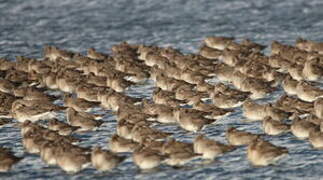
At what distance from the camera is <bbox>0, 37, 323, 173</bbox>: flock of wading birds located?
1681 centimetres

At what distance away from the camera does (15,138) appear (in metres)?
19.4

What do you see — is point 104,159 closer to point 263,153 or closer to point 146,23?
point 263,153

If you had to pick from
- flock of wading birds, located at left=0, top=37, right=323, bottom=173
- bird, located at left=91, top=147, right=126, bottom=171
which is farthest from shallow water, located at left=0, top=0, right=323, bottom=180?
bird, located at left=91, top=147, right=126, bottom=171

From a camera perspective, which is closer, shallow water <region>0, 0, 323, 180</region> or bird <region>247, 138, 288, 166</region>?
bird <region>247, 138, 288, 166</region>

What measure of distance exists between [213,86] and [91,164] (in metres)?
6.30

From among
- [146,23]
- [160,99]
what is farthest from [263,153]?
[146,23]

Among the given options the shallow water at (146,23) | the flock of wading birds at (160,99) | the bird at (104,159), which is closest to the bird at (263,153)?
the flock of wading birds at (160,99)

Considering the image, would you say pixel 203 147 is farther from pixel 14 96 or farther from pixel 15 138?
pixel 14 96

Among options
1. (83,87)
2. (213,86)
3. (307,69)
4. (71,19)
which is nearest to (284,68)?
(307,69)

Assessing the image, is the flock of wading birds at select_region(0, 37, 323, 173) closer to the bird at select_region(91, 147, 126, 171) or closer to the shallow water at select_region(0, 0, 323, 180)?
the bird at select_region(91, 147, 126, 171)

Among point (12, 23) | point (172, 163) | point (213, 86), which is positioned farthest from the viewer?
point (12, 23)

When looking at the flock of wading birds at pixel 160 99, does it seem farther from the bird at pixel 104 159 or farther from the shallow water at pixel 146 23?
the shallow water at pixel 146 23

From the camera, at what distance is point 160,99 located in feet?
70.2

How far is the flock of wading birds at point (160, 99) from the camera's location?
662 inches
